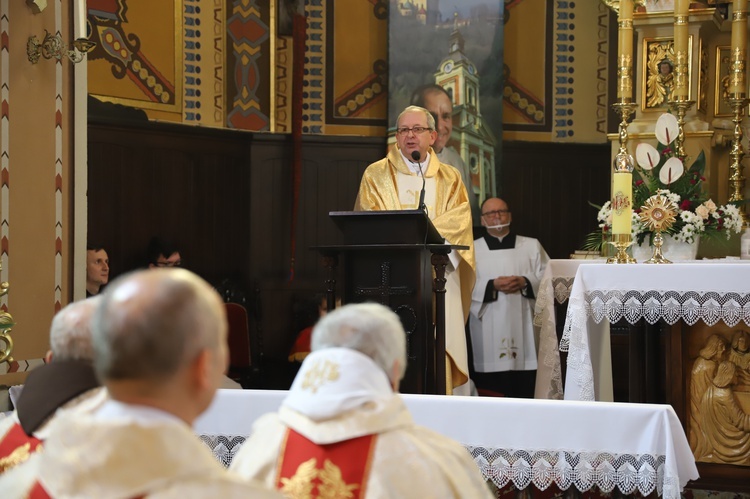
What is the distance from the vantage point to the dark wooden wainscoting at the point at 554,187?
940 centimetres

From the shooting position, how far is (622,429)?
362 cm

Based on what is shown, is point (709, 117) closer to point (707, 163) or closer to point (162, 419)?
point (707, 163)

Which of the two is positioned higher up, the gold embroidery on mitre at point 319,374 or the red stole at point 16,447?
the gold embroidery on mitre at point 319,374

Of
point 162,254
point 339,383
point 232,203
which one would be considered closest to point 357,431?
point 339,383

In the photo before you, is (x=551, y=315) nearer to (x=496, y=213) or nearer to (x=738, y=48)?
(x=738, y=48)

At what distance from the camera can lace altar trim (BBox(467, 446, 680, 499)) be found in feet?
11.8

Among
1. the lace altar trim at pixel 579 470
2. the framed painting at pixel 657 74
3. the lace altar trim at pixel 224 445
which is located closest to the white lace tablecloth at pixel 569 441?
the lace altar trim at pixel 579 470

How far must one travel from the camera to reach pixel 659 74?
7090 millimetres

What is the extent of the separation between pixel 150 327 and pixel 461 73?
7.75 metres

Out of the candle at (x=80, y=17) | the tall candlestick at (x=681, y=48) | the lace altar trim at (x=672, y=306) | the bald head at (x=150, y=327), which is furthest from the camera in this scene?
the tall candlestick at (x=681, y=48)

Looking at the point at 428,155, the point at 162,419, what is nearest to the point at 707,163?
the point at 428,155

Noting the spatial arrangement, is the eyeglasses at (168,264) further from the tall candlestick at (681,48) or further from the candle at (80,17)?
the tall candlestick at (681,48)

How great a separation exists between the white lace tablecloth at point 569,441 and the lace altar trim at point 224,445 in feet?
2.23

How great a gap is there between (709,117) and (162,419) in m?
6.45
